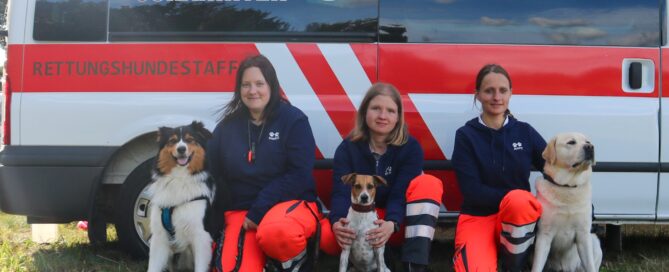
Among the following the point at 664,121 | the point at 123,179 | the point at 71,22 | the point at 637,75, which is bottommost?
the point at 123,179

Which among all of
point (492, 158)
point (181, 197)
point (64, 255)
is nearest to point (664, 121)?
point (492, 158)

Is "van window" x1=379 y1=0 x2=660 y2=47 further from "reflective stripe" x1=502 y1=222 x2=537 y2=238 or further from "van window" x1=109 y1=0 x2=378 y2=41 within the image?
"reflective stripe" x1=502 y1=222 x2=537 y2=238

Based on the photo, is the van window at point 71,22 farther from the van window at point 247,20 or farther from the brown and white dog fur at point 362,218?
the brown and white dog fur at point 362,218

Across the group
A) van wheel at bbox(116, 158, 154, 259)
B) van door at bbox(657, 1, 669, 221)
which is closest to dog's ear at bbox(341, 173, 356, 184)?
van wheel at bbox(116, 158, 154, 259)

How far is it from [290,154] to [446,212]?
114cm

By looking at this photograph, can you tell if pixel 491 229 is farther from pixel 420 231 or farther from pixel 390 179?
pixel 390 179

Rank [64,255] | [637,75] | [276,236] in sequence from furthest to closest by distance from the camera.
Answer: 1. [64,255]
2. [637,75]
3. [276,236]

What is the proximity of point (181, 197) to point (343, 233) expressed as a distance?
0.85 meters

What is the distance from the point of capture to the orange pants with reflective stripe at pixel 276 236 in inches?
115

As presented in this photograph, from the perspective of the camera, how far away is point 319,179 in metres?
3.70

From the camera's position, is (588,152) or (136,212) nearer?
(588,152)

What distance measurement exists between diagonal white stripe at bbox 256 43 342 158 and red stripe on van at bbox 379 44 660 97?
42 cm

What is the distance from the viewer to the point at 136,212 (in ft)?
12.3

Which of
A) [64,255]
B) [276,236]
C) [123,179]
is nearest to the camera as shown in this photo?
[276,236]
